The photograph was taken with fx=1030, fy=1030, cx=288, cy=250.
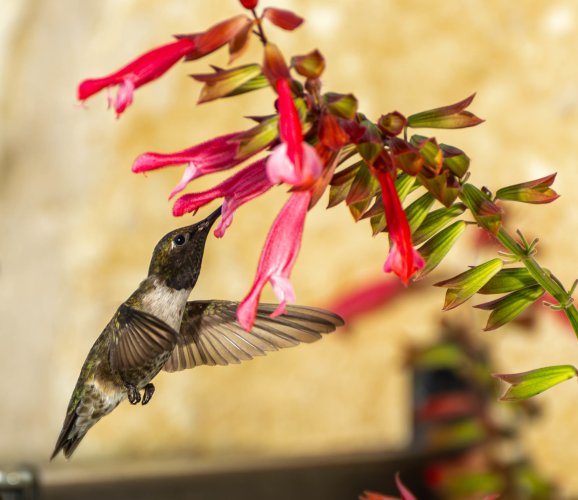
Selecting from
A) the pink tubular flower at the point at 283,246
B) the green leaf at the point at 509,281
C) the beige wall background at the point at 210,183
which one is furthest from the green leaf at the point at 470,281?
the beige wall background at the point at 210,183

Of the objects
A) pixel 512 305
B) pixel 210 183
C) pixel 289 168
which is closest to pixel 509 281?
pixel 512 305

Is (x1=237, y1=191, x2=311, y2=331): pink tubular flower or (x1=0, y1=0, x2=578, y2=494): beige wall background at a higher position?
(x1=0, y1=0, x2=578, y2=494): beige wall background

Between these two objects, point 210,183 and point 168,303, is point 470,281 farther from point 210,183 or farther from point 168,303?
point 210,183

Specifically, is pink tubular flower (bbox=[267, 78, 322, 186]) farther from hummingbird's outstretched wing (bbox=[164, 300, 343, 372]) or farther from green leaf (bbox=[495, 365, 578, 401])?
hummingbird's outstretched wing (bbox=[164, 300, 343, 372])

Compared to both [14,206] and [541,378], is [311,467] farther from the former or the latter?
[14,206]

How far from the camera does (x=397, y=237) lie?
23.8 inches

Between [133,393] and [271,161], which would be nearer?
[271,161]

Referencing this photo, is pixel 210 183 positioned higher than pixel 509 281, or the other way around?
pixel 210 183

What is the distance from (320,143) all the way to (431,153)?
A: 6 cm

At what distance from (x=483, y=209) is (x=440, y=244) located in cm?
7

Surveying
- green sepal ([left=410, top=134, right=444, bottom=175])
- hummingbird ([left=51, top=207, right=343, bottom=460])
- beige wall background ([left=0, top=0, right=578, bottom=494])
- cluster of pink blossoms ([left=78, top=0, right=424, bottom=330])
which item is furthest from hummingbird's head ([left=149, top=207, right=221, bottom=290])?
beige wall background ([left=0, top=0, right=578, bottom=494])

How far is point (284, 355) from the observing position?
3.07m

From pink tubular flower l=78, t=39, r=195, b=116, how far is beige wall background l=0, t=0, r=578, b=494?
231 centimetres

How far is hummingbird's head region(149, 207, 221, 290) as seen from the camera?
769 mm
